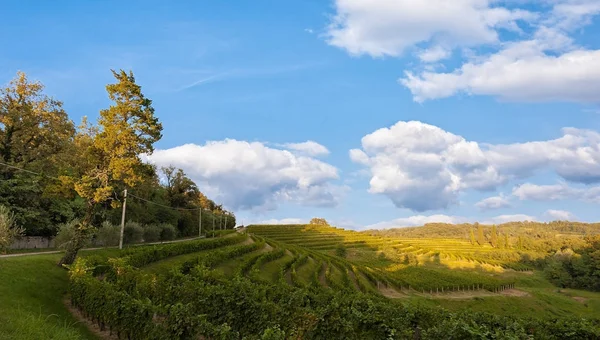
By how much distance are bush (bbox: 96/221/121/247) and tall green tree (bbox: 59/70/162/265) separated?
17.2 m

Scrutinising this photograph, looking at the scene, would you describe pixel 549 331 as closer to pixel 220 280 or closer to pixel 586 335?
pixel 586 335

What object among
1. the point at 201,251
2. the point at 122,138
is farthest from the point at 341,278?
the point at 122,138

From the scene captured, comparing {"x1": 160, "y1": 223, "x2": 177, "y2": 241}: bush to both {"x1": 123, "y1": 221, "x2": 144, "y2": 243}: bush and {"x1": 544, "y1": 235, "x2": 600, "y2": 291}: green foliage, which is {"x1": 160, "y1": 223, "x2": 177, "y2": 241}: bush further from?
{"x1": 544, "y1": 235, "x2": 600, "y2": 291}: green foliage

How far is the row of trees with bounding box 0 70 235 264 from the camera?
32.9 meters

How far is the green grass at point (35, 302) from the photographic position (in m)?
16.8

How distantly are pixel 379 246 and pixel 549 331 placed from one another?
99.7 metres

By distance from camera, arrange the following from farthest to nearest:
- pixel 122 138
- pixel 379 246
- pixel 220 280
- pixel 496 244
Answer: pixel 496 244 < pixel 379 246 < pixel 122 138 < pixel 220 280

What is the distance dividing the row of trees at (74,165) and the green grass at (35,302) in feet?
9.75

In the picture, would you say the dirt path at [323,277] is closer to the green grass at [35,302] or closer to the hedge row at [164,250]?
the hedge row at [164,250]

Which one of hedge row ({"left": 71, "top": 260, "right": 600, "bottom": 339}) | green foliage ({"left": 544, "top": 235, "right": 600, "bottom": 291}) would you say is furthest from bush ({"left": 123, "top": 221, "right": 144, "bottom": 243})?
green foliage ({"left": 544, "top": 235, "right": 600, "bottom": 291})

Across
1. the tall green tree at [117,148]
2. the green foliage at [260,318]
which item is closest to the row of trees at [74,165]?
the tall green tree at [117,148]

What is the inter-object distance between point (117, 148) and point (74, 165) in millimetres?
22278

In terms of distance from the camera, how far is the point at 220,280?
2655cm

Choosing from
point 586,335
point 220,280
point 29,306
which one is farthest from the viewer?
point 220,280
